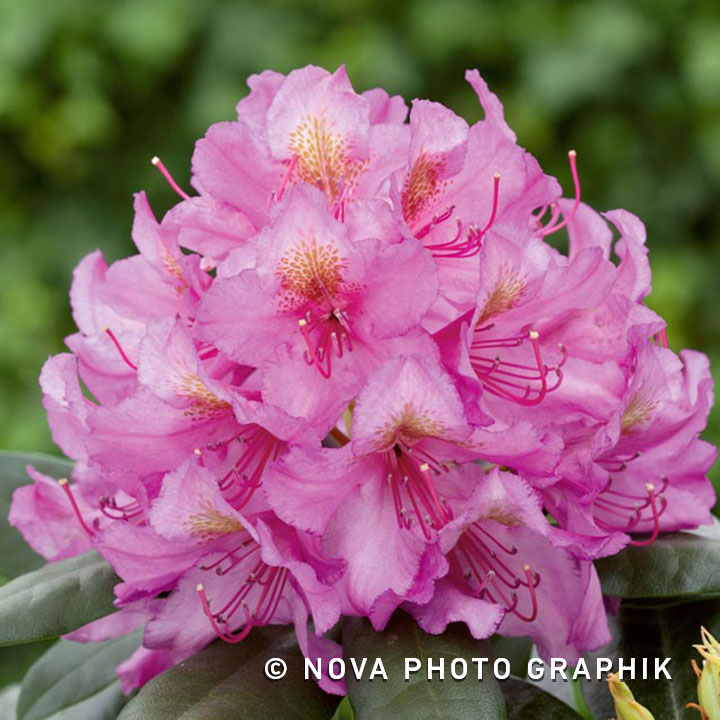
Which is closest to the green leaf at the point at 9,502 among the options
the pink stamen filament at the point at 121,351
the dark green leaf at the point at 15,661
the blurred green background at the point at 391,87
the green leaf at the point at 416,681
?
the pink stamen filament at the point at 121,351

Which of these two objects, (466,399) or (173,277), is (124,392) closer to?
(173,277)

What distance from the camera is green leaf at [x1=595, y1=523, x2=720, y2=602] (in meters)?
0.79

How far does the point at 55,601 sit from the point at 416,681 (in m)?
0.23

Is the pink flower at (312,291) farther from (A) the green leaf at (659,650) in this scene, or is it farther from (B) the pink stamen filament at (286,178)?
(A) the green leaf at (659,650)

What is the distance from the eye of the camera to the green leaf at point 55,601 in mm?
763

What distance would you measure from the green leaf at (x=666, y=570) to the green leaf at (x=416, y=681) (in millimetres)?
105

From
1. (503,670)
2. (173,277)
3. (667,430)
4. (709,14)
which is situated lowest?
(503,670)

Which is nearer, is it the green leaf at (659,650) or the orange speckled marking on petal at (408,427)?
the orange speckled marking on petal at (408,427)

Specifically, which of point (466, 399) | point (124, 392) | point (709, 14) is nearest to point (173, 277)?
point (124, 392)

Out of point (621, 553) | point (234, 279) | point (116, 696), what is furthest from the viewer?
point (116, 696)

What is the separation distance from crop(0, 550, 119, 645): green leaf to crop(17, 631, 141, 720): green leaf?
147 millimetres

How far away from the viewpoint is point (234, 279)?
72cm

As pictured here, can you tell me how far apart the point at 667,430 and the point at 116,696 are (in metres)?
0.44

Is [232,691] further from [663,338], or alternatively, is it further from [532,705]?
[663,338]
